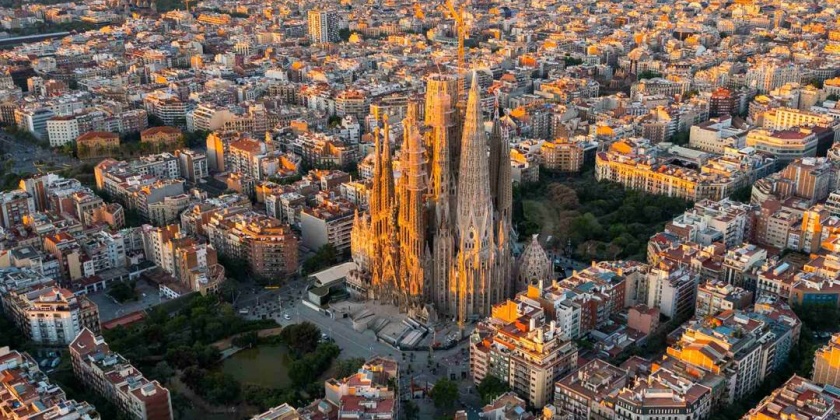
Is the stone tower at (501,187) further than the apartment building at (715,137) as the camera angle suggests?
No

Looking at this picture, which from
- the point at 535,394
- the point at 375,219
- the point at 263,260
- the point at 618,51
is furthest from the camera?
the point at 618,51

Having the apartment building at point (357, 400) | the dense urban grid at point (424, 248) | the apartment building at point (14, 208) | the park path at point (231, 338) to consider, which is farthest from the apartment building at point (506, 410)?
the apartment building at point (14, 208)

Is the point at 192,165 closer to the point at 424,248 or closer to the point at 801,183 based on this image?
the point at 424,248

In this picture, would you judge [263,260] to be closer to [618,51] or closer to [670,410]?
[670,410]

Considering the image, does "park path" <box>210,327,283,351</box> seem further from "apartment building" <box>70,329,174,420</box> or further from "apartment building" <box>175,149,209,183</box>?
"apartment building" <box>175,149,209,183</box>

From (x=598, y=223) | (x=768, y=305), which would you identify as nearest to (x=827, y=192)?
(x=598, y=223)

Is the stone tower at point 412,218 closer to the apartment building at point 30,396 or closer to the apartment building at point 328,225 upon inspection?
the apartment building at point 328,225
